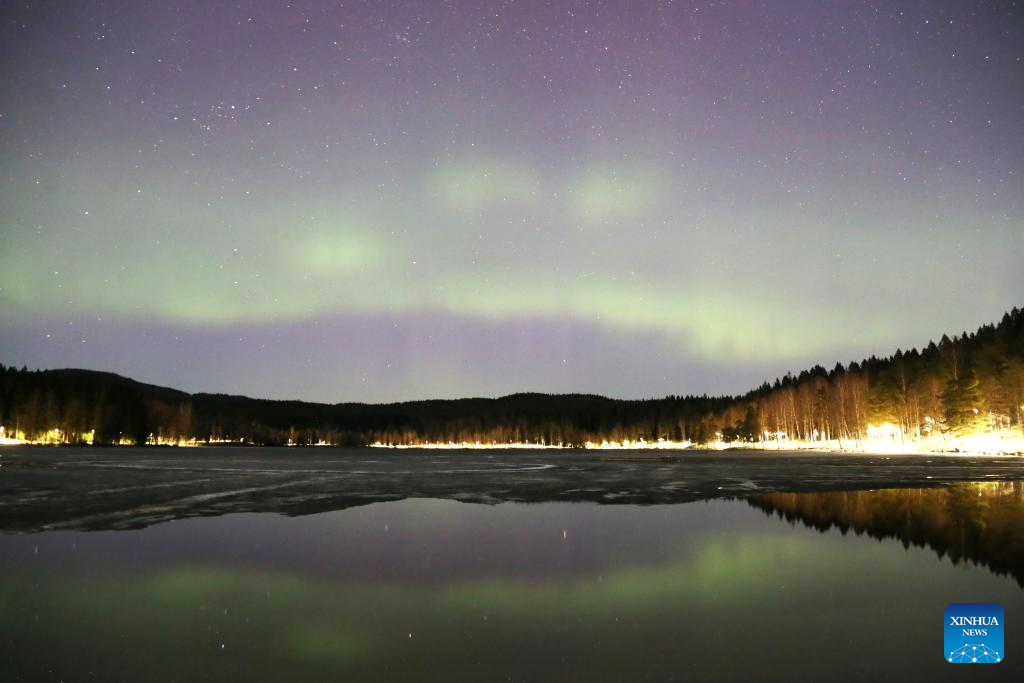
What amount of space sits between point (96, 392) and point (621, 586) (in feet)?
625

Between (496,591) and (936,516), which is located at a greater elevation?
(496,591)

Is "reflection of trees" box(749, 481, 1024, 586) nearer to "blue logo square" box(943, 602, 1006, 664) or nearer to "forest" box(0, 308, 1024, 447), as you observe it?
"blue logo square" box(943, 602, 1006, 664)

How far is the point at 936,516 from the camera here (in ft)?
73.9

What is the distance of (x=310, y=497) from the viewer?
30.2 m

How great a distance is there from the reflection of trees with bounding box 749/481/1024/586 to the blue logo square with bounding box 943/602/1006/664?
3.15 m

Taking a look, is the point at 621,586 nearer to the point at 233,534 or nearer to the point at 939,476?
the point at 233,534

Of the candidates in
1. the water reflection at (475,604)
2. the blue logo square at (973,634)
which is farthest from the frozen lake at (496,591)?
the blue logo square at (973,634)

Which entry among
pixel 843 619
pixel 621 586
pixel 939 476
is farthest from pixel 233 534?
pixel 939 476

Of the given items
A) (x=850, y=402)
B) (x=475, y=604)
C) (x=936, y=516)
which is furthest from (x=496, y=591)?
(x=850, y=402)

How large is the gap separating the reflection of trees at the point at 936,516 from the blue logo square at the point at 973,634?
124 inches

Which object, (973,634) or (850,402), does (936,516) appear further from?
(850,402)

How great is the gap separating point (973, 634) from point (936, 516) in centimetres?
1504

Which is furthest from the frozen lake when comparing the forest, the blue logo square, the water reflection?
the forest

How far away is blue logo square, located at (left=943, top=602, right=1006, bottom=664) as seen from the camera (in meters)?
9.06
